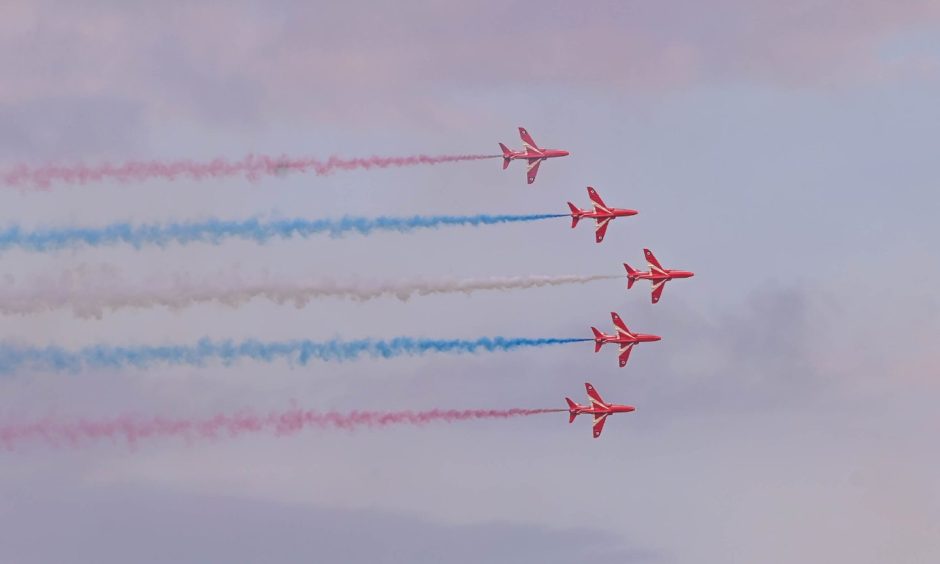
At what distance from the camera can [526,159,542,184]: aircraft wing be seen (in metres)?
97.4

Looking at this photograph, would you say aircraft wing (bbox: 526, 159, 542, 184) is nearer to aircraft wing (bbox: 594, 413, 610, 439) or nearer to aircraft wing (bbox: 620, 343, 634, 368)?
aircraft wing (bbox: 620, 343, 634, 368)

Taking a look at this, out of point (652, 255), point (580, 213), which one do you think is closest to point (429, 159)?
point (580, 213)

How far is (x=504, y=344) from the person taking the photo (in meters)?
86.1

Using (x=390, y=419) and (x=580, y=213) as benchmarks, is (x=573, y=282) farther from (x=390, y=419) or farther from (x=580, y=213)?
(x=390, y=419)

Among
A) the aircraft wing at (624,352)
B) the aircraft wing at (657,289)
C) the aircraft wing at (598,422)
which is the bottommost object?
the aircraft wing at (598,422)

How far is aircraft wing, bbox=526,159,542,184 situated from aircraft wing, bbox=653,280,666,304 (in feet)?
32.0

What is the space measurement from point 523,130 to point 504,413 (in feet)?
66.2

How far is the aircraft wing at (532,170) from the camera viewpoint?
97.4 m

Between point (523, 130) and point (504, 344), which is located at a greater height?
point (523, 130)

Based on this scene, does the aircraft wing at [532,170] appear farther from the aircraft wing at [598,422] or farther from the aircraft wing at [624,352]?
the aircraft wing at [598,422]

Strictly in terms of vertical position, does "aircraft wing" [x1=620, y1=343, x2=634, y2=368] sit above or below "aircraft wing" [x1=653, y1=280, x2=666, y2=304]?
below

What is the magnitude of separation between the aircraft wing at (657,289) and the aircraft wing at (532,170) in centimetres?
975

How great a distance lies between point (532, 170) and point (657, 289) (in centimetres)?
1038

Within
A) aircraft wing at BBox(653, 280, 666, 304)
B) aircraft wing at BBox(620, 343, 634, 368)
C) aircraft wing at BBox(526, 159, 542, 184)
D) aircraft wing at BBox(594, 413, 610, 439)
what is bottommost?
aircraft wing at BBox(594, 413, 610, 439)
